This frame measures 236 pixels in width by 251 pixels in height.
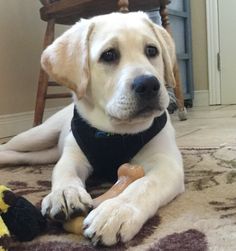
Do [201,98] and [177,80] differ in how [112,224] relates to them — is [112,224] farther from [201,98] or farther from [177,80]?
[201,98]

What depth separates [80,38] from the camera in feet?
3.84

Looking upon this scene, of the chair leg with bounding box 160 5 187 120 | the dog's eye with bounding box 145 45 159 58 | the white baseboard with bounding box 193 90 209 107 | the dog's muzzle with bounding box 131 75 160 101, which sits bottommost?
the white baseboard with bounding box 193 90 209 107

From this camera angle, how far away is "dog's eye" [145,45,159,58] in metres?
1.14

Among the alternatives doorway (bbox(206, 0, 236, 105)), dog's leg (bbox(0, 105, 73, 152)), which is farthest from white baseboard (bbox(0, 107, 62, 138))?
doorway (bbox(206, 0, 236, 105))

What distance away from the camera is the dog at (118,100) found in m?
0.97

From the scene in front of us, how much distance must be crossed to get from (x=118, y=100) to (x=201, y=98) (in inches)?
117

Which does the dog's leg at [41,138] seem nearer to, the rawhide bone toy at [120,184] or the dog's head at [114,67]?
the dog's head at [114,67]

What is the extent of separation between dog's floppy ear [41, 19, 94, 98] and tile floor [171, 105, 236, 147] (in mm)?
765

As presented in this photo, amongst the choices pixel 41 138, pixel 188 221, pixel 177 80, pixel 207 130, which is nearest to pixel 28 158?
pixel 41 138

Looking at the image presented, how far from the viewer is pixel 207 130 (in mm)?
2234

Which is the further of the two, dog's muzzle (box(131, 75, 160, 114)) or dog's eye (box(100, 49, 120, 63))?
dog's eye (box(100, 49, 120, 63))

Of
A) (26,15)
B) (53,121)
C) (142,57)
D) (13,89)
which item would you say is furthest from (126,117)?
(26,15)

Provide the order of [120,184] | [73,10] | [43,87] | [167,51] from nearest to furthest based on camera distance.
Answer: [120,184] < [167,51] < [73,10] < [43,87]

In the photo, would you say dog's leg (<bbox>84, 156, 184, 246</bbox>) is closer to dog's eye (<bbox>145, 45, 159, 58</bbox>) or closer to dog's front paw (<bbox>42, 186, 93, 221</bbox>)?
dog's front paw (<bbox>42, 186, 93, 221</bbox>)
